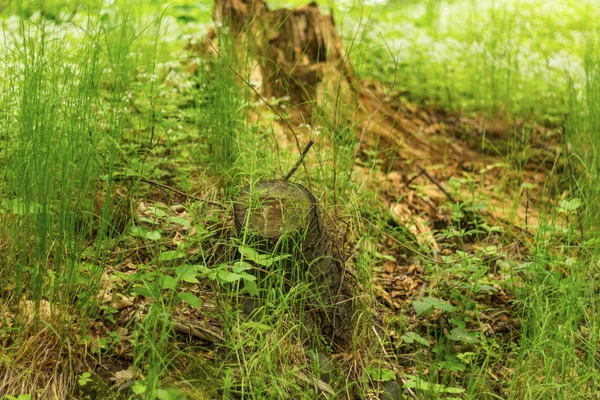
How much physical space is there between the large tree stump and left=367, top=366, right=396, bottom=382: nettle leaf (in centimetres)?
16

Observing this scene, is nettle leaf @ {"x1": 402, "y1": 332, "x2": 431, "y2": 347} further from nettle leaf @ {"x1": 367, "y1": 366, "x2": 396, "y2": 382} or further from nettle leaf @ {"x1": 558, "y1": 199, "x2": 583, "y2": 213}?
nettle leaf @ {"x1": 558, "y1": 199, "x2": 583, "y2": 213}

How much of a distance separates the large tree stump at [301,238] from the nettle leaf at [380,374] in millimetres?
162

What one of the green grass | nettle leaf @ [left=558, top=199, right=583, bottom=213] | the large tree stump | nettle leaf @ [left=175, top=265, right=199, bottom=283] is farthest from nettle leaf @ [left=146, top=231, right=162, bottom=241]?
nettle leaf @ [left=558, top=199, right=583, bottom=213]

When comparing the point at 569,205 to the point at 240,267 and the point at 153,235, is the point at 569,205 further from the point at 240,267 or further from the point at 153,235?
the point at 153,235

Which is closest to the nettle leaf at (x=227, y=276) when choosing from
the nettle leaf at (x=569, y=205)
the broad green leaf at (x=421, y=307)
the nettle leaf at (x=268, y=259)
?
the nettle leaf at (x=268, y=259)

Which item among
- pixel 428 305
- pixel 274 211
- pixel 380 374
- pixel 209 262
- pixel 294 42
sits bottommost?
pixel 380 374

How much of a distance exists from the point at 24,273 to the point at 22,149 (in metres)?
0.46

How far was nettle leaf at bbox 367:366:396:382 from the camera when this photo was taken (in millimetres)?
2654

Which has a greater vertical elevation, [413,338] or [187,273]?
[187,273]

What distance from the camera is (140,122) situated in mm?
3400

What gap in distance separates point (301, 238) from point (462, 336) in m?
0.88

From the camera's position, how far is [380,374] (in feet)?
8.77

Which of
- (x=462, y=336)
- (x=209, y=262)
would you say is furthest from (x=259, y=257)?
(x=462, y=336)

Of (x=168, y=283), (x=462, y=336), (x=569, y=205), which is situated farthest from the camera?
(x=569, y=205)
